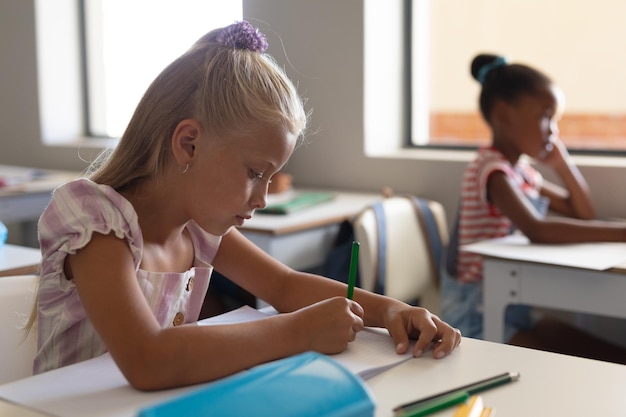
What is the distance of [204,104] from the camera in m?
1.18

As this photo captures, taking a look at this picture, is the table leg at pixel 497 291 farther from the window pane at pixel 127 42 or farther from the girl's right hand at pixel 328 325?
the window pane at pixel 127 42

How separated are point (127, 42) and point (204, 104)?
3.26 m

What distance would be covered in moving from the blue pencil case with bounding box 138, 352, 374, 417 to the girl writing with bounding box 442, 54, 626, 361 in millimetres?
1608

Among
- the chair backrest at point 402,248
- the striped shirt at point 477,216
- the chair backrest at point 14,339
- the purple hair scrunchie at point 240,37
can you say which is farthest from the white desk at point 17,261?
the striped shirt at point 477,216

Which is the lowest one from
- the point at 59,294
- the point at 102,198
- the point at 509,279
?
the point at 509,279

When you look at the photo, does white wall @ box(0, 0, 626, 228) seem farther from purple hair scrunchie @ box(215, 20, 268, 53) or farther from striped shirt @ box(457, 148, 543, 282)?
purple hair scrunchie @ box(215, 20, 268, 53)

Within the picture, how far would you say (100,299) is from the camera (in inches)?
40.7

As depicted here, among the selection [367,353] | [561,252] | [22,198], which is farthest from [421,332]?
[22,198]

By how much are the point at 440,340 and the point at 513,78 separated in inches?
61.8

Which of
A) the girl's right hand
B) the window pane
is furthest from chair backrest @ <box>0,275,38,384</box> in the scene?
the window pane

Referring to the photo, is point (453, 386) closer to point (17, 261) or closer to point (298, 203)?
point (17, 261)

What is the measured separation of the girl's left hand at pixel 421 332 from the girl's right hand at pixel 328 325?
83mm

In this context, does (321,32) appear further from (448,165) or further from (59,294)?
(59,294)

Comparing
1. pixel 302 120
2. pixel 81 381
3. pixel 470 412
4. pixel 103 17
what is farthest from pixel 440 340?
pixel 103 17
